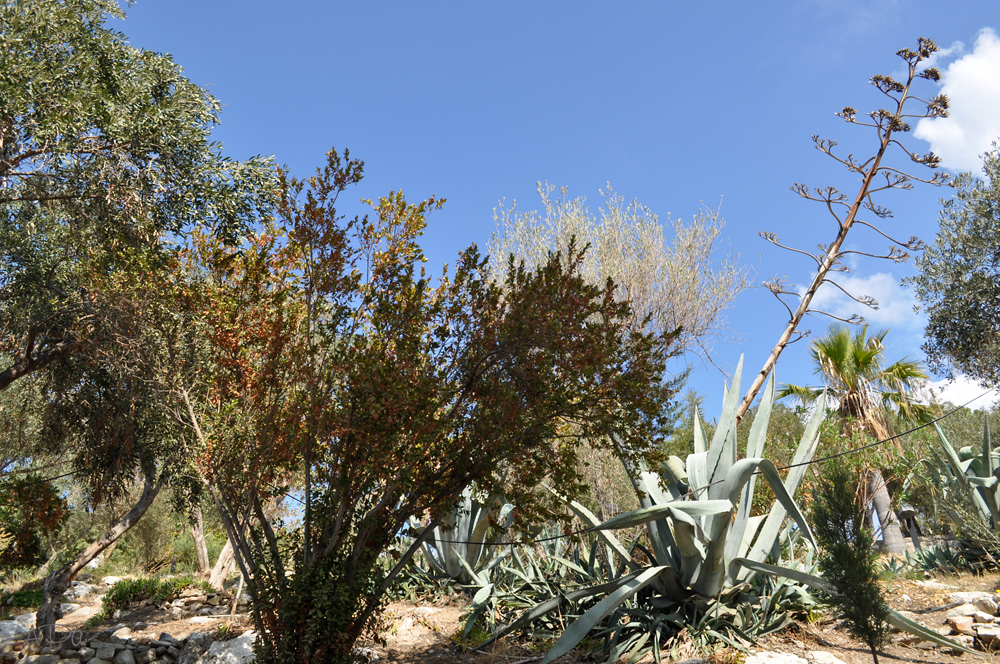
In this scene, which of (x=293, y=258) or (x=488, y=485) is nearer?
(x=488, y=485)

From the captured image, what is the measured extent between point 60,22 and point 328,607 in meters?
7.87

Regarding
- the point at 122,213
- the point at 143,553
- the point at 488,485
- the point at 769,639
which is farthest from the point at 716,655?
the point at 143,553

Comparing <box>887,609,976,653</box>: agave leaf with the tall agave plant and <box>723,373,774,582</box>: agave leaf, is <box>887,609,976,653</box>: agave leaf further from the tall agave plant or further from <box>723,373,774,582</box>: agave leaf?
the tall agave plant

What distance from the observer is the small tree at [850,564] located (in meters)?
3.86

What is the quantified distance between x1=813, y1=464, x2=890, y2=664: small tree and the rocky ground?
1.98 feet

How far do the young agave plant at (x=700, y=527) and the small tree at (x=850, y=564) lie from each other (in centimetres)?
58

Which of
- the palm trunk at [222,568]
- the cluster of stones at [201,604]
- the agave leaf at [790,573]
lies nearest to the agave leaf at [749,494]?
the agave leaf at [790,573]

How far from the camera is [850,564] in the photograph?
12.7 ft

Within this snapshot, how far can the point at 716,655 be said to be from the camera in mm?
4898

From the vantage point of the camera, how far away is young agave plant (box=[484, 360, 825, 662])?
4.91m

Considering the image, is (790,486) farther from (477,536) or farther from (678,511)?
(477,536)

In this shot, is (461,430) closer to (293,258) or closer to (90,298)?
(293,258)

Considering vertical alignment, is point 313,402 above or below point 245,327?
below

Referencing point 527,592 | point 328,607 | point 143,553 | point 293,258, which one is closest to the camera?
point 328,607
